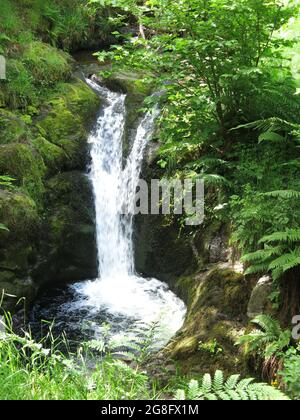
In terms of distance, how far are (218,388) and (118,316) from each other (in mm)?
4462

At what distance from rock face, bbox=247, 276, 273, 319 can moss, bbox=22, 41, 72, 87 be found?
723 cm

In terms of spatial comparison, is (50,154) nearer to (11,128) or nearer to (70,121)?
(11,128)

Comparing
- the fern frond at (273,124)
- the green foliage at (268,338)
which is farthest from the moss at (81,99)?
the green foliage at (268,338)

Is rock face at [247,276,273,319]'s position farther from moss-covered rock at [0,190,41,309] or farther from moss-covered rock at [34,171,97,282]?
moss-covered rock at [34,171,97,282]

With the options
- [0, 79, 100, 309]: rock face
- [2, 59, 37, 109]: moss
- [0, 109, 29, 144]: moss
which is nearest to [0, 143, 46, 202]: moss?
[0, 79, 100, 309]: rock face

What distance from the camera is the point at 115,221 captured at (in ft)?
28.6

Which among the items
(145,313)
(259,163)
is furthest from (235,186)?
(145,313)

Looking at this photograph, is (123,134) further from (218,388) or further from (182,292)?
(218,388)

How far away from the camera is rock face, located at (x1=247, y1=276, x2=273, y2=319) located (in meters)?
4.49

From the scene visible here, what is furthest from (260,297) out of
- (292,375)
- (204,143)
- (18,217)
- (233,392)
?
(18,217)

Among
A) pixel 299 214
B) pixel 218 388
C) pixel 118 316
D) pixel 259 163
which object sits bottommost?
pixel 118 316

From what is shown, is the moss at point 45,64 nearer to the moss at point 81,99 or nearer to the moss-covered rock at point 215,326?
the moss at point 81,99

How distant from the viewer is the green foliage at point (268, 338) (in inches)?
149

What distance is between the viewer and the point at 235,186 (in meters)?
5.45
